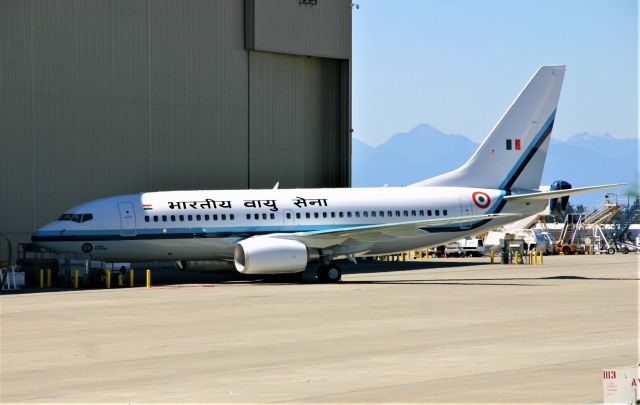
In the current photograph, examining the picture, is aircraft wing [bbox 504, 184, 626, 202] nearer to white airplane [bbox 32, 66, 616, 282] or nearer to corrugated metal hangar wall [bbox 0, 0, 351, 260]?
white airplane [bbox 32, 66, 616, 282]

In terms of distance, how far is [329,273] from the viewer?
135 feet

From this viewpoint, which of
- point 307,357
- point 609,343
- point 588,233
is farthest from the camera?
point 588,233

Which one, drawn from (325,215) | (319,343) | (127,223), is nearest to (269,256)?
(325,215)

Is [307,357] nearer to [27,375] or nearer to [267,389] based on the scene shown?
[267,389]

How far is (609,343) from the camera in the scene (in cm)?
2088

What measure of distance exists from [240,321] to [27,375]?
29.8 feet

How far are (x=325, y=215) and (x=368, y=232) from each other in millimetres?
2906

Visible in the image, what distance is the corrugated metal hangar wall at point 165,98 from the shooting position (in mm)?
47156

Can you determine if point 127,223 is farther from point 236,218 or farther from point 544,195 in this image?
point 544,195

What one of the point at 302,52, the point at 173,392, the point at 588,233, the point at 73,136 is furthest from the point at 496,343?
the point at 588,233

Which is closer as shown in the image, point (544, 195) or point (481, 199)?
point (544, 195)

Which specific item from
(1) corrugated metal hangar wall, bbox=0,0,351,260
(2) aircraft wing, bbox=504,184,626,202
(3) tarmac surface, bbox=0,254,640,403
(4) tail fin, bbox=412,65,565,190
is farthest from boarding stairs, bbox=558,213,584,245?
(3) tarmac surface, bbox=0,254,640,403

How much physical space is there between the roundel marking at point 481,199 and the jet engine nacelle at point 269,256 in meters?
8.45

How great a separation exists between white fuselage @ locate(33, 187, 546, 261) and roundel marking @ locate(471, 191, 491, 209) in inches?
1.6
